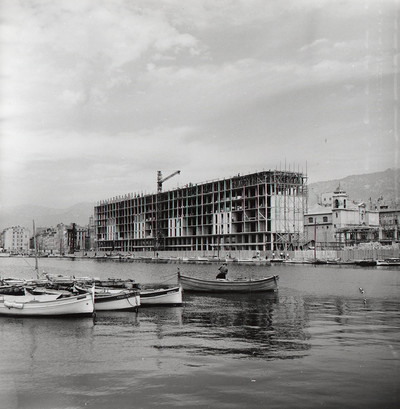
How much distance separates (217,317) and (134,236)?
531ft

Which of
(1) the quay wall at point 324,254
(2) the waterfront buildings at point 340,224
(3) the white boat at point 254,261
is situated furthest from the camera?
(2) the waterfront buildings at point 340,224

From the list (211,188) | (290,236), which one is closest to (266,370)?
(290,236)

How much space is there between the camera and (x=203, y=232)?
158125 mm

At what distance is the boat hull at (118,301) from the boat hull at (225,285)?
1409 cm

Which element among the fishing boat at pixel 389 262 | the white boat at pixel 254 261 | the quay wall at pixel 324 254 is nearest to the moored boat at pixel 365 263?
the fishing boat at pixel 389 262

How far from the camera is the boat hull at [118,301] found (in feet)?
110

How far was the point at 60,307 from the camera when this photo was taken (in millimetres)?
30297

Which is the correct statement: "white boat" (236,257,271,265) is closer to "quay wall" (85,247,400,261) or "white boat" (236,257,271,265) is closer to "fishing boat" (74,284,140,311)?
"quay wall" (85,247,400,261)

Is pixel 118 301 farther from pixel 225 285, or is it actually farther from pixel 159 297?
pixel 225 285

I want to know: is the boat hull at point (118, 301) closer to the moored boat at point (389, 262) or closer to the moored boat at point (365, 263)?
the moored boat at point (389, 262)

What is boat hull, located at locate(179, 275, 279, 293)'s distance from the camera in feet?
153

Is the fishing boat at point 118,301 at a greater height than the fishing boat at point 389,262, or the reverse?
the fishing boat at point 118,301

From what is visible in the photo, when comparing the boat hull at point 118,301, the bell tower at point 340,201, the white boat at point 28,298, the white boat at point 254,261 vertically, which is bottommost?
the white boat at point 254,261

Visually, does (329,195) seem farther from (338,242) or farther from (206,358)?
(206,358)
